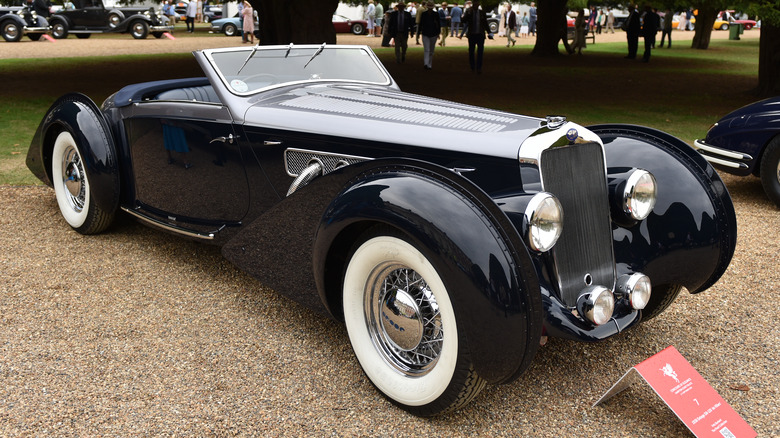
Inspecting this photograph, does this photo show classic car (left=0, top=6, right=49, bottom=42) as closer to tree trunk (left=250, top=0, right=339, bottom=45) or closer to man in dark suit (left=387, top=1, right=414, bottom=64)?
man in dark suit (left=387, top=1, right=414, bottom=64)

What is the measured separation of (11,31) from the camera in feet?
83.8

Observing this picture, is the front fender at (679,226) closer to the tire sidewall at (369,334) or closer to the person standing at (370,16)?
the tire sidewall at (369,334)

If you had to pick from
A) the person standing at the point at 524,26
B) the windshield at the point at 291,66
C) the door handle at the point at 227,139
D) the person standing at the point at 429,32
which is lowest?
the door handle at the point at 227,139

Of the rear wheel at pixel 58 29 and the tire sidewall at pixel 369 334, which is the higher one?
the rear wheel at pixel 58 29

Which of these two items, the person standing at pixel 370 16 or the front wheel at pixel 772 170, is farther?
the person standing at pixel 370 16

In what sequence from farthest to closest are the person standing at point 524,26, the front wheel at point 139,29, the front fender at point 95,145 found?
the person standing at point 524,26 → the front wheel at point 139,29 → the front fender at point 95,145

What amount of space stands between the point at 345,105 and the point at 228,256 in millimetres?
1084

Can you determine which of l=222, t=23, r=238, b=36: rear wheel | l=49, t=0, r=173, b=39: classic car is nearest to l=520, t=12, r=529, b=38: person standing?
l=222, t=23, r=238, b=36: rear wheel

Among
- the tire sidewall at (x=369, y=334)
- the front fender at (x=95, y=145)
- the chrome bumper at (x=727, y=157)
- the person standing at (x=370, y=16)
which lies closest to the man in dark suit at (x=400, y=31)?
the person standing at (x=370, y=16)

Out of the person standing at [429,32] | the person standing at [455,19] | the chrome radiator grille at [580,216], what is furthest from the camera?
the person standing at [455,19]

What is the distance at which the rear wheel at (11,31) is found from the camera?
25312 millimetres

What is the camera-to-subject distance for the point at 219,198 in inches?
160

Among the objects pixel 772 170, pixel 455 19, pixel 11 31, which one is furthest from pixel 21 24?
pixel 772 170

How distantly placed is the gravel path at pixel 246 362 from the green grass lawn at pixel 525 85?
338 cm
